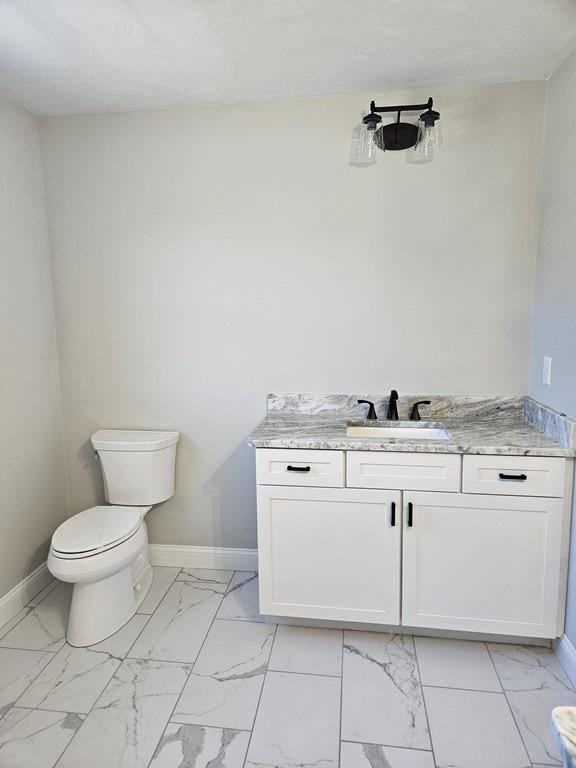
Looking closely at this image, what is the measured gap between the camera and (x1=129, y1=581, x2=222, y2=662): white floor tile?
6.69 ft

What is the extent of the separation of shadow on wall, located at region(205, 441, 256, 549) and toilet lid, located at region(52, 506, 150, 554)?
16.1 inches

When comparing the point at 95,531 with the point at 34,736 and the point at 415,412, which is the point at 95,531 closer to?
the point at 34,736

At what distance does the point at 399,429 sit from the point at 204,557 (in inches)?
50.8

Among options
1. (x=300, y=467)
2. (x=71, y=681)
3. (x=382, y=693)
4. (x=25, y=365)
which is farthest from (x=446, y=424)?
(x=25, y=365)

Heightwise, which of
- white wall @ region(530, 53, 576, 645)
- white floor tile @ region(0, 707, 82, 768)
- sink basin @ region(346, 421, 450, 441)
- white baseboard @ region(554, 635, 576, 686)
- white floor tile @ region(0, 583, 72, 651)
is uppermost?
white wall @ region(530, 53, 576, 645)

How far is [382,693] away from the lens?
1.80 m

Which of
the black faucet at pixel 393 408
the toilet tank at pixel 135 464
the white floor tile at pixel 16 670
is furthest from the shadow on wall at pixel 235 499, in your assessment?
the white floor tile at pixel 16 670

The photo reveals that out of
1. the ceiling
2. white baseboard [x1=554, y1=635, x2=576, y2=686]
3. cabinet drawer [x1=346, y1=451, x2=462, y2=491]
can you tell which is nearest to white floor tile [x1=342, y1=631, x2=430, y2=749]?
white baseboard [x1=554, y1=635, x2=576, y2=686]

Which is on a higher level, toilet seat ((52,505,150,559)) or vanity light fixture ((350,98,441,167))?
vanity light fixture ((350,98,441,167))

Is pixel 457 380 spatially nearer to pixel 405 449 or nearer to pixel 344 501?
pixel 405 449

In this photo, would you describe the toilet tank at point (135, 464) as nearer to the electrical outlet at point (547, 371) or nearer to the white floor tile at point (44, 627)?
the white floor tile at point (44, 627)

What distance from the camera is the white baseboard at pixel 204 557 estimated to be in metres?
2.66

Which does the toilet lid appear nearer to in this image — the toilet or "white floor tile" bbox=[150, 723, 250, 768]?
the toilet

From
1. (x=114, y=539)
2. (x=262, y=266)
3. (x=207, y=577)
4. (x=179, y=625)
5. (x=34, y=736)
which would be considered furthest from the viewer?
(x=207, y=577)
